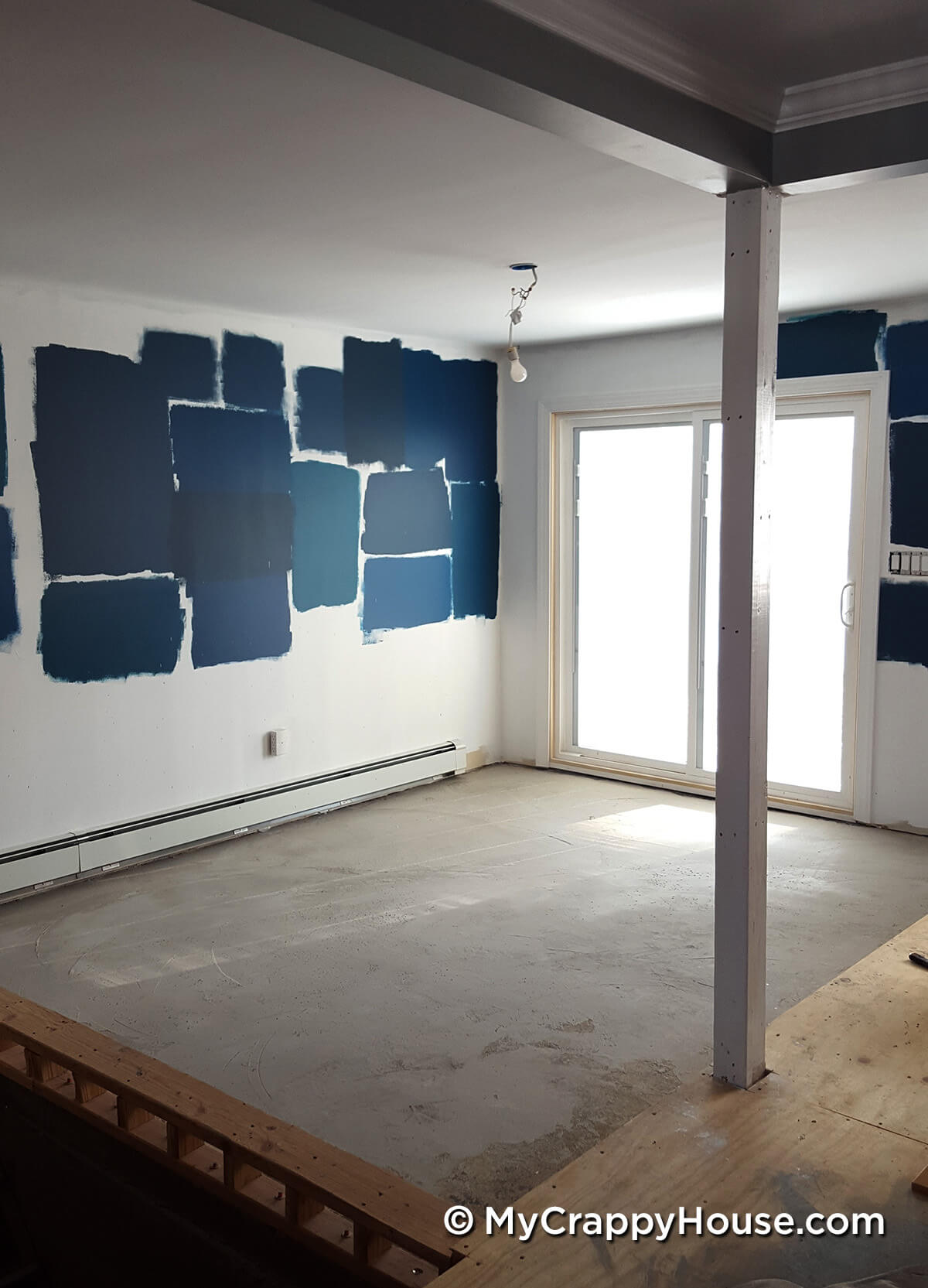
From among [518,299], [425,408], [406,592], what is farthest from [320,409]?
[518,299]

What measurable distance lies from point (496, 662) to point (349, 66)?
185 inches

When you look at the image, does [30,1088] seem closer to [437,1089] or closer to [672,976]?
[437,1089]

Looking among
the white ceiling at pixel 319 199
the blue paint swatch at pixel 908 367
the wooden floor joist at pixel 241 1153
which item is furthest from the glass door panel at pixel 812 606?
the wooden floor joist at pixel 241 1153

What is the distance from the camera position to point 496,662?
6.79m

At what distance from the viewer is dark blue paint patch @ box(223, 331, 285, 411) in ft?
17.0

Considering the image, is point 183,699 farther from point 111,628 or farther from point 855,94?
point 855,94

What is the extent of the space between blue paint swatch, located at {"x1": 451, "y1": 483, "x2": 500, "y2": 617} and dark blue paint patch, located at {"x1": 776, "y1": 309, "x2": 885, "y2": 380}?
1.83m

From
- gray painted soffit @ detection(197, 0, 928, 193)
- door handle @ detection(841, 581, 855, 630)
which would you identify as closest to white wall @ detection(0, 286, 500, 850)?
door handle @ detection(841, 581, 855, 630)

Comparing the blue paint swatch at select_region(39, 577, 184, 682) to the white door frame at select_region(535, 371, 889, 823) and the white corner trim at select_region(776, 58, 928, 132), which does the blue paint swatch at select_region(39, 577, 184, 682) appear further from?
the white corner trim at select_region(776, 58, 928, 132)

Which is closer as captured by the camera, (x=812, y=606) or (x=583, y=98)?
(x=583, y=98)

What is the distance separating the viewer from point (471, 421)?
643cm

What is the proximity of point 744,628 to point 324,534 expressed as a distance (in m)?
3.34

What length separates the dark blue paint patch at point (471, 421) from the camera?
630 centimetres

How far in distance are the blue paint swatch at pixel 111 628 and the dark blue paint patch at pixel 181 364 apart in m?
0.83
